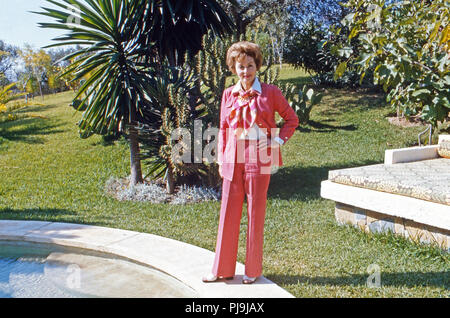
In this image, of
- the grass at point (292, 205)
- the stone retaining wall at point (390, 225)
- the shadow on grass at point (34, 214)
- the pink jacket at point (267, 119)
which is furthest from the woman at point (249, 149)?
the shadow on grass at point (34, 214)

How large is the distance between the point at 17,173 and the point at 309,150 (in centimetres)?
587

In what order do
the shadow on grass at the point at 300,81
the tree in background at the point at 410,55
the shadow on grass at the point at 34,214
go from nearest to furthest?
1. the shadow on grass at the point at 34,214
2. the tree in background at the point at 410,55
3. the shadow on grass at the point at 300,81

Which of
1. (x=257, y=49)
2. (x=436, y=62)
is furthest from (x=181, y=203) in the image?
(x=436, y=62)

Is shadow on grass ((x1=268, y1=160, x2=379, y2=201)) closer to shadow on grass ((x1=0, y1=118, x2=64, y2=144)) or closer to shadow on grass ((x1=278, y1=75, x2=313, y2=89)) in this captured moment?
shadow on grass ((x1=0, y1=118, x2=64, y2=144))

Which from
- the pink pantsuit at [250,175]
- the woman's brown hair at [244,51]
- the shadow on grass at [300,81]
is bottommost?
the pink pantsuit at [250,175]

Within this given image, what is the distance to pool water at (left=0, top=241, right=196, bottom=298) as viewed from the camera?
11.7 ft

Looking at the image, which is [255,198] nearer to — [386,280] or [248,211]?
[248,211]

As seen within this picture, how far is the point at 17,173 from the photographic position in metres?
8.36

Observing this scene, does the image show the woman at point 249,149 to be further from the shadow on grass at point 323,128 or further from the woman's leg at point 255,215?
the shadow on grass at point 323,128

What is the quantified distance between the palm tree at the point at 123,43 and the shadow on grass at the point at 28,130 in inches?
191

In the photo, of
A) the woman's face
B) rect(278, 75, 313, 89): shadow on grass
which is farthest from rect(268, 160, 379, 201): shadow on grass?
rect(278, 75, 313, 89): shadow on grass

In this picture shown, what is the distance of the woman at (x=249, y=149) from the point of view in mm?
3367
